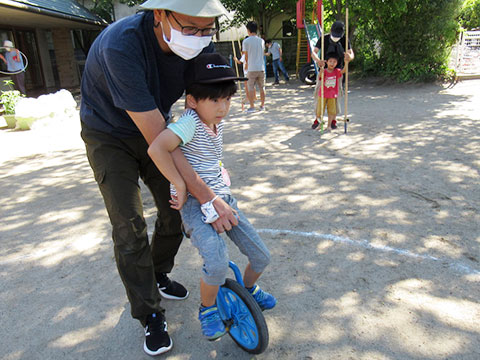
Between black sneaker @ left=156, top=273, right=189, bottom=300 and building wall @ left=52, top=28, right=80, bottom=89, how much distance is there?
59.0 feet

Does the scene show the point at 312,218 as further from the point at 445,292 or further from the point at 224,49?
the point at 224,49

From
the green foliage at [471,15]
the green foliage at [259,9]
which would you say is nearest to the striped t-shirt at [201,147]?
the green foliage at [471,15]

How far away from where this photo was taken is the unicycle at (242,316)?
81.4 inches

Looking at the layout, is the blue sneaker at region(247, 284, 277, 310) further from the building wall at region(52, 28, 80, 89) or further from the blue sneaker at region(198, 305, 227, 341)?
the building wall at region(52, 28, 80, 89)

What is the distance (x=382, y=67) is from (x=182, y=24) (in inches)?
515

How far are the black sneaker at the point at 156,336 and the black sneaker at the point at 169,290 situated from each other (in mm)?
392

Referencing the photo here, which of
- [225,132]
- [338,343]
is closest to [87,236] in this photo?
[338,343]

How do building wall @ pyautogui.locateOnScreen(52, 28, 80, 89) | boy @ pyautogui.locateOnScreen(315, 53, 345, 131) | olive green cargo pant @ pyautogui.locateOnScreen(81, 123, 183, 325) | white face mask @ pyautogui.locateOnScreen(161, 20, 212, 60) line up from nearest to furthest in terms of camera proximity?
white face mask @ pyautogui.locateOnScreen(161, 20, 212, 60)
olive green cargo pant @ pyautogui.locateOnScreen(81, 123, 183, 325)
boy @ pyautogui.locateOnScreen(315, 53, 345, 131)
building wall @ pyautogui.locateOnScreen(52, 28, 80, 89)

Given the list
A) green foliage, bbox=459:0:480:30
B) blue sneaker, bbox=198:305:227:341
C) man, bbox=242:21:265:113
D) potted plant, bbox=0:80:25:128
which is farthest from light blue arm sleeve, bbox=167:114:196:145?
green foliage, bbox=459:0:480:30

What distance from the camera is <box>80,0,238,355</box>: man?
6.01 ft

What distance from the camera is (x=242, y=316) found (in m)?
2.19

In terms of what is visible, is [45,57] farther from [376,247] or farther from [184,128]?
[184,128]

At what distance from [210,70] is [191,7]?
0.30 meters

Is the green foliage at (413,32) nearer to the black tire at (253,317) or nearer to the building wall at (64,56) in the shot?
the black tire at (253,317)
